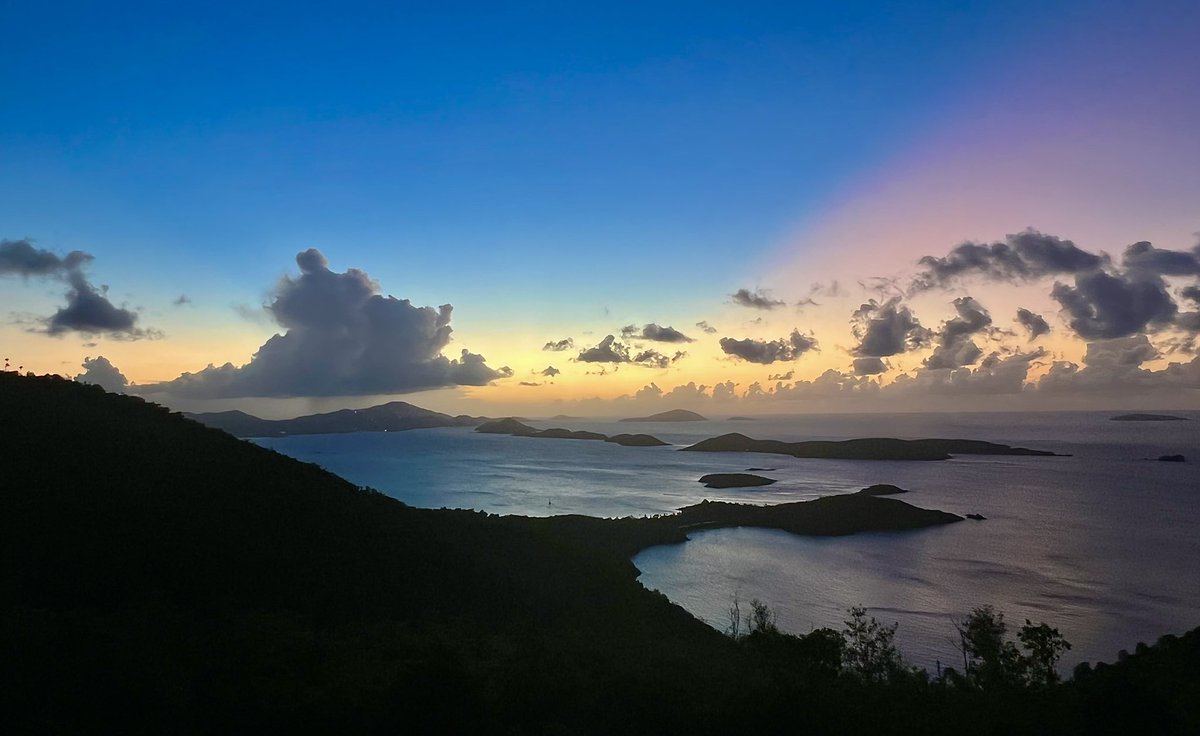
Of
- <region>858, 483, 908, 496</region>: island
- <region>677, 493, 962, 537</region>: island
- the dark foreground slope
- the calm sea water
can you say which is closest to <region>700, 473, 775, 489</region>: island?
the calm sea water

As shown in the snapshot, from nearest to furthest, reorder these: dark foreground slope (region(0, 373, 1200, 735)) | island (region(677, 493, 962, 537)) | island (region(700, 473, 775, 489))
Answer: dark foreground slope (region(0, 373, 1200, 735)), island (region(677, 493, 962, 537)), island (region(700, 473, 775, 489))

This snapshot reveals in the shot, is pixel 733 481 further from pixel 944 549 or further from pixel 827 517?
pixel 944 549

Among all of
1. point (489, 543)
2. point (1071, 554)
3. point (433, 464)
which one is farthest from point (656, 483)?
point (489, 543)

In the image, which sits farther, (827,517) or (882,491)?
(882,491)

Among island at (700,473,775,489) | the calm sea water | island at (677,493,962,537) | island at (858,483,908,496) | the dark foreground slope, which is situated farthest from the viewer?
island at (700,473,775,489)

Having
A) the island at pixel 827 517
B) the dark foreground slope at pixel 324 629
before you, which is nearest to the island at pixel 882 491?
the island at pixel 827 517

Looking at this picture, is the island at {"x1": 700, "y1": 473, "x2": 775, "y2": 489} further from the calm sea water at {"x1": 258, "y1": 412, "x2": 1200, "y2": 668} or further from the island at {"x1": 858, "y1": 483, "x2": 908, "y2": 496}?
the island at {"x1": 858, "y1": 483, "x2": 908, "y2": 496}

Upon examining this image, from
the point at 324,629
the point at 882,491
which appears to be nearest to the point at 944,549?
the point at 882,491
